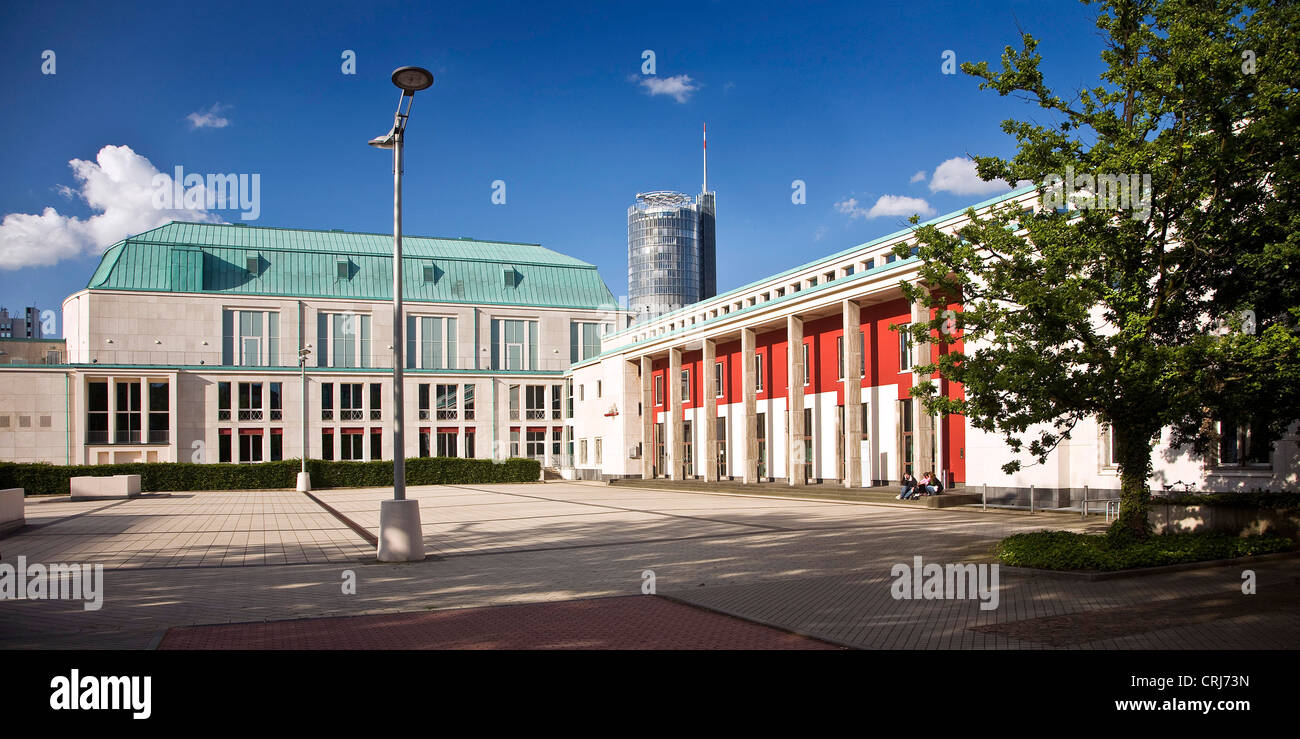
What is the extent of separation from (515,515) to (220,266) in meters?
52.6

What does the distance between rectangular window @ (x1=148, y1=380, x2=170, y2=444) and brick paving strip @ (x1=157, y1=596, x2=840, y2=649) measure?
60897 mm

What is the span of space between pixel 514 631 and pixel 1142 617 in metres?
7.40

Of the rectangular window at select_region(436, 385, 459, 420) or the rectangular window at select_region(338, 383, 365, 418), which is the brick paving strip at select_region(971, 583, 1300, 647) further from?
the rectangular window at select_region(436, 385, 459, 420)

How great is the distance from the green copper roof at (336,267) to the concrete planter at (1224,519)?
6200 centimetres

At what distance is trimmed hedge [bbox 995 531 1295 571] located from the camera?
13477 millimetres

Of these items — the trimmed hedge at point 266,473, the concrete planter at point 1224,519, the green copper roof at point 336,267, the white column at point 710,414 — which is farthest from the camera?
the green copper roof at point 336,267

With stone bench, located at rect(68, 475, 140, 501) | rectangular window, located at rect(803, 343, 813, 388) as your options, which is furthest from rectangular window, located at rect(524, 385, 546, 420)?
rectangular window, located at rect(803, 343, 813, 388)

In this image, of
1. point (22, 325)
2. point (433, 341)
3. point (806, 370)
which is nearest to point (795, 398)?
point (806, 370)

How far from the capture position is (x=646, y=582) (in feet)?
42.8

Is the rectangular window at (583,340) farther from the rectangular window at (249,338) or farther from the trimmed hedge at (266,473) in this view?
the rectangular window at (249,338)

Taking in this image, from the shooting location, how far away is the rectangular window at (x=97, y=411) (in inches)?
2416

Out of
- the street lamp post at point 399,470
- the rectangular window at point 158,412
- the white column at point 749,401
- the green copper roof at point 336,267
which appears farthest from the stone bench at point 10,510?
the green copper roof at point 336,267

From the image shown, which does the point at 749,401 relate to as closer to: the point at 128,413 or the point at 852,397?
the point at 852,397
